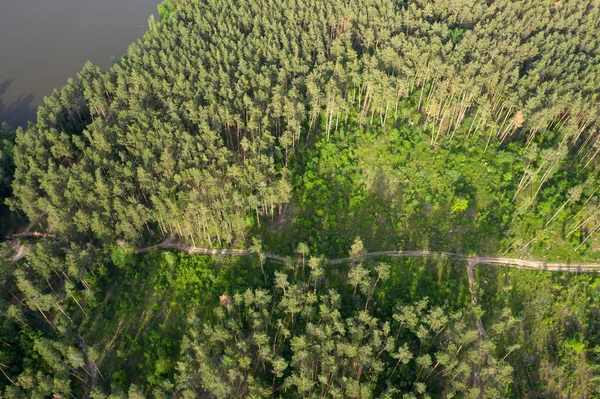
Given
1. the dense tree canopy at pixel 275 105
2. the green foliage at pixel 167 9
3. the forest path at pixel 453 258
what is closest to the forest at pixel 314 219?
the dense tree canopy at pixel 275 105

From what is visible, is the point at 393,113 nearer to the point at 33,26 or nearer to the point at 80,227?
the point at 80,227

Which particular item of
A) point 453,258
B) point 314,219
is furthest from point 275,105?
point 453,258

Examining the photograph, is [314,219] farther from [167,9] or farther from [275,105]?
[167,9]

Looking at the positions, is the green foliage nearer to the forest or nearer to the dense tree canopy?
the dense tree canopy

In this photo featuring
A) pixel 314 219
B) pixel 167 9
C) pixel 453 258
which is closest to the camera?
pixel 453 258

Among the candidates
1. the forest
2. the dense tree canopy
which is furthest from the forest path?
the dense tree canopy

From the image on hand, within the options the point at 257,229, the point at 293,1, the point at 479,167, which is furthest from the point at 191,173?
the point at 293,1
